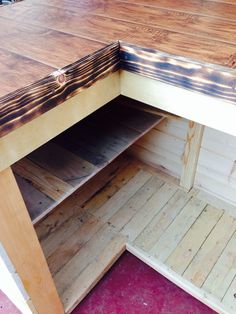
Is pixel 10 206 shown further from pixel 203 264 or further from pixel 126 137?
pixel 203 264

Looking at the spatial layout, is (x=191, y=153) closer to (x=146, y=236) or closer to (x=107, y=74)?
(x=146, y=236)

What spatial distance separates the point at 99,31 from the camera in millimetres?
685

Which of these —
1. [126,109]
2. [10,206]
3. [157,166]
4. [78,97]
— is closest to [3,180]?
[10,206]

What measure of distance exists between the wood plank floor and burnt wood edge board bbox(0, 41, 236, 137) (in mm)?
747

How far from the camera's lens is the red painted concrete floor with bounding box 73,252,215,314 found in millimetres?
1029

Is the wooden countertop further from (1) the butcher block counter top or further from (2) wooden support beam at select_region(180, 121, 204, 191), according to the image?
(2) wooden support beam at select_region(180, 121, 204, 191)

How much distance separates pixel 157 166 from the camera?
58.9 inches

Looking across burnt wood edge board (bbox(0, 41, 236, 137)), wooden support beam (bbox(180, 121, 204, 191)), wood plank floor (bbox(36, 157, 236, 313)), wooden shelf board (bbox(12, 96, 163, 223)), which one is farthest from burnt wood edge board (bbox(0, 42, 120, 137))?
wood plank floor (bbox(36, 157, 236, 313))

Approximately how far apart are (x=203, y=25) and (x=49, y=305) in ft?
2.89

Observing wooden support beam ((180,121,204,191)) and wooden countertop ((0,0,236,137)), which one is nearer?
wooden countertop ((0,0,236,137))

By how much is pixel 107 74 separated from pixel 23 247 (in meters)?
0.43

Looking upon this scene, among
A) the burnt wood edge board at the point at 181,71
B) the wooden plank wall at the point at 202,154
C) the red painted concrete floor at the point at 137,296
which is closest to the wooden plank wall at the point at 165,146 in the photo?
the wooden plank wall at the point at 202,154

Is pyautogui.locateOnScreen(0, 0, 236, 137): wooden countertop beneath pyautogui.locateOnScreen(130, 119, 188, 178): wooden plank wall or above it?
above

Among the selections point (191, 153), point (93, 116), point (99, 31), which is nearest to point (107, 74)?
point (99, 31)
